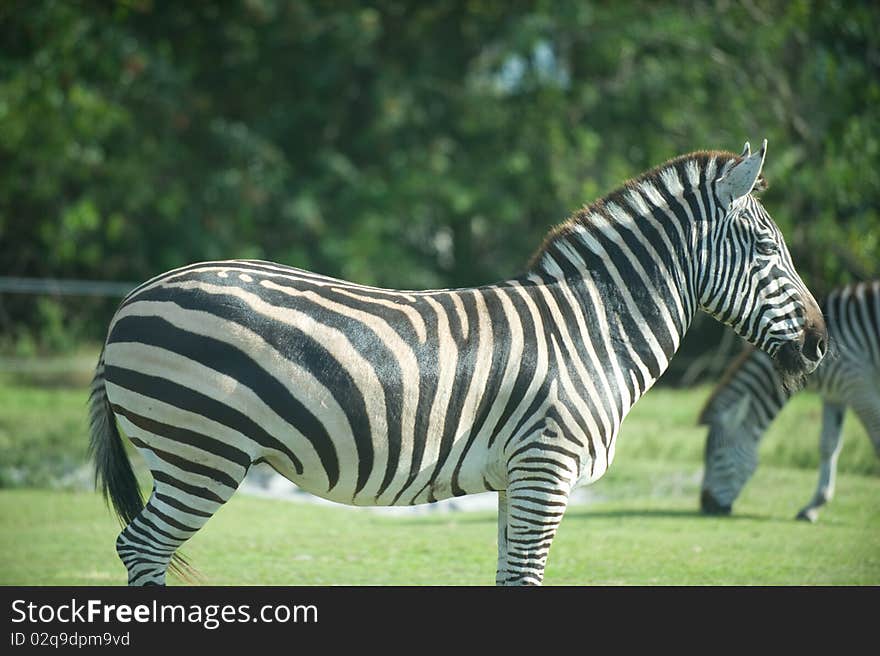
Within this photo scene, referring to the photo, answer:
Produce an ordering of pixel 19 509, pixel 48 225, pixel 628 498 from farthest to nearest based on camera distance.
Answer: pixel 48 225, pixel 628 498, pixel 19 509

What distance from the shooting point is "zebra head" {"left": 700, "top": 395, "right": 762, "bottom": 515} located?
889 centimetres

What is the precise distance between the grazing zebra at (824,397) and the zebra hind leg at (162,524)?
5.74m

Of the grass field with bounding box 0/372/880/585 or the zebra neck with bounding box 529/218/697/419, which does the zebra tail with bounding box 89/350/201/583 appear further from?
the zebra neck with bounding box 529/218/697/419

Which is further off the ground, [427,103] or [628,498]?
[427,103]

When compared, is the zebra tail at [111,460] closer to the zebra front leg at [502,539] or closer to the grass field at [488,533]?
the grass field at [488,533]

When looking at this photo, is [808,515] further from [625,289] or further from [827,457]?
[625,289]

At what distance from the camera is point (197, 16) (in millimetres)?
20031

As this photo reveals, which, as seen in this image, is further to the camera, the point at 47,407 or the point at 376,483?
the point at 47,407

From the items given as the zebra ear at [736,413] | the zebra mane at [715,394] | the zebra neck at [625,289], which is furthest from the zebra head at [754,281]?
the zebra mane at [715,394]

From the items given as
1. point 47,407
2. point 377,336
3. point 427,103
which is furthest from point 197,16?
point 377,336

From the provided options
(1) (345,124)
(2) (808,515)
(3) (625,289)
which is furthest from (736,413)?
(1) (345,124)

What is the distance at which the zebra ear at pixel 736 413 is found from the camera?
9180mm

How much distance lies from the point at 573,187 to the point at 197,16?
27.5 feet
